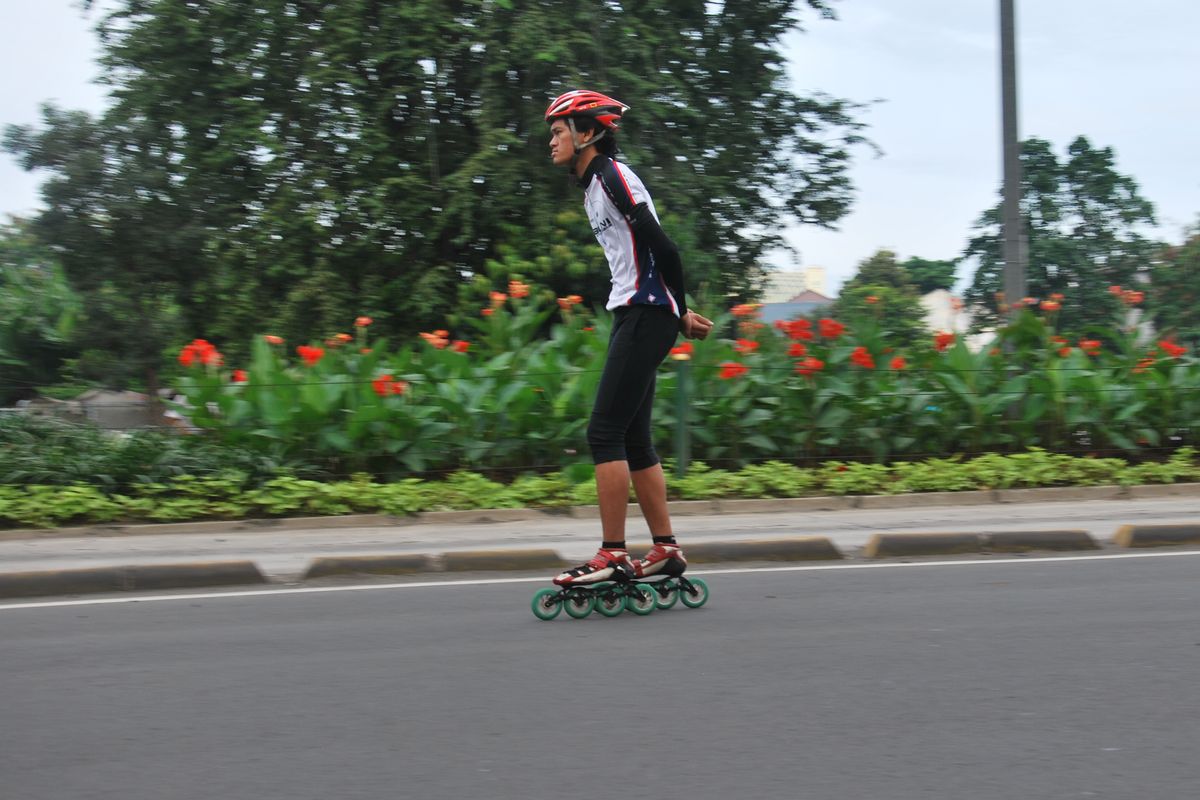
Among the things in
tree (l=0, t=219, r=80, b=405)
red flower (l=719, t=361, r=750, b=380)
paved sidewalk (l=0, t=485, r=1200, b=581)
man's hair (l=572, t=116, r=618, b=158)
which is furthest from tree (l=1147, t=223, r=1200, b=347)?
tree (l=0, t=219, r=80, b=405)

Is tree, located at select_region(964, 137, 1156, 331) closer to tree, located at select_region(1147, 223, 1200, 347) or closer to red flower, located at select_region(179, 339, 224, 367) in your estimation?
tree, located at select_region(1147, 223, 1200, 347)

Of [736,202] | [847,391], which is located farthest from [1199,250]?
[847,391]

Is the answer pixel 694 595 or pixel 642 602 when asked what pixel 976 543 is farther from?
pixel 642 602

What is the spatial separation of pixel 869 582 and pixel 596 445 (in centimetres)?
173

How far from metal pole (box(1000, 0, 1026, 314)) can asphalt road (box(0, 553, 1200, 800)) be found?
5.98 m

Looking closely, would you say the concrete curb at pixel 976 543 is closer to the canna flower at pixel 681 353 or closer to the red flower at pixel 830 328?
the canna flower at pixel 681 353

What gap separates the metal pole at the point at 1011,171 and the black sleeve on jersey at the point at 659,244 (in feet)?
23.3

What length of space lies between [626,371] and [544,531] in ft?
10.4

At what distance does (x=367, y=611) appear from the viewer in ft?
19.2

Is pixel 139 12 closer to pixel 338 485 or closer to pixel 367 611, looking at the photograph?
pixel 338 485

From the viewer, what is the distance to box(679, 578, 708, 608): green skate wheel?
18.8ft

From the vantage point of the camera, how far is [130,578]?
Result: 662 cm

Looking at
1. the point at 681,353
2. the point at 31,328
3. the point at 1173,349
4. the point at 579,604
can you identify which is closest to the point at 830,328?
the point at 681,353

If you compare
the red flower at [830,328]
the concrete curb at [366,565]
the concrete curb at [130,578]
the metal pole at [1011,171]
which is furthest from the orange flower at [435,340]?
the metal pole at [1011,171]
